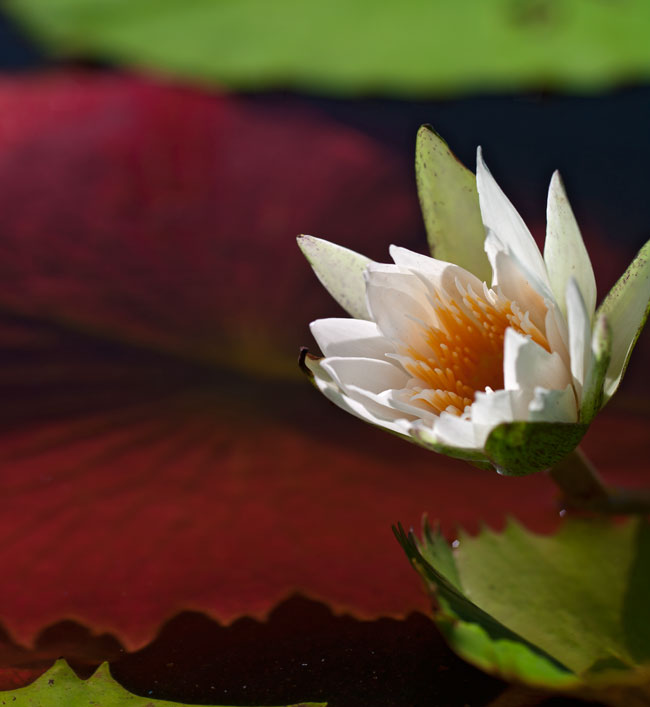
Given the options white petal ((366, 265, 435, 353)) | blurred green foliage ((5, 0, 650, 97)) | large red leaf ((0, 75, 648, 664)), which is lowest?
large red leaf ((0, 75, 648, 664))

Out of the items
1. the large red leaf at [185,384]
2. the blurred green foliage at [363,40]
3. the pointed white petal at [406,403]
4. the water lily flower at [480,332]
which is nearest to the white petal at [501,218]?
the water lily flower at [480,332]

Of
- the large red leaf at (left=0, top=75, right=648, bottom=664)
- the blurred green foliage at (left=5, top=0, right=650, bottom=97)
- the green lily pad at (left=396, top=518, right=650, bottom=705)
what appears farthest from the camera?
the blurred green foliage at (left=5, top=0, right=650, bottom=97)

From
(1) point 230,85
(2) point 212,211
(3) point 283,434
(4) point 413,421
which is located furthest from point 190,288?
(4) point 413,421

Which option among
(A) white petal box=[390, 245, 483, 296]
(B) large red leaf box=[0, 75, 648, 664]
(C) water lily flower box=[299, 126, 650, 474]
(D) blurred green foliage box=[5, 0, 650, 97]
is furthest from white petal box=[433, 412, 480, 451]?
(D) blurred green foliage box=[5, 0, 650, 97]

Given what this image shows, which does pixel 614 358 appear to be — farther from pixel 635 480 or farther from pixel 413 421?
pixel 635 480

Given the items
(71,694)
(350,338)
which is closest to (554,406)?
(350,338)

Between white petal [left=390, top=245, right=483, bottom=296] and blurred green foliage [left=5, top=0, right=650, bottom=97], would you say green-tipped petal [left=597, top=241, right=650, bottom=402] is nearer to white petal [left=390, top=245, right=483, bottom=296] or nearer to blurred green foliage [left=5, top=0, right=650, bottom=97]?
white petal [left=390, top=245, right=483, bottom=296]

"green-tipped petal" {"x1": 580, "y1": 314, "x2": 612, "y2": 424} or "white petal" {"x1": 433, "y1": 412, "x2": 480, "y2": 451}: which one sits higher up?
"green-tipped petal" {"x1": 580, "y1": 314, "x2": 612, "y2": 424}

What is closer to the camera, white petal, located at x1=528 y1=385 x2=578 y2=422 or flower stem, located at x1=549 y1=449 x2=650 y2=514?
white petal, located at x1=528 y1=385 x2=578 y2=422
